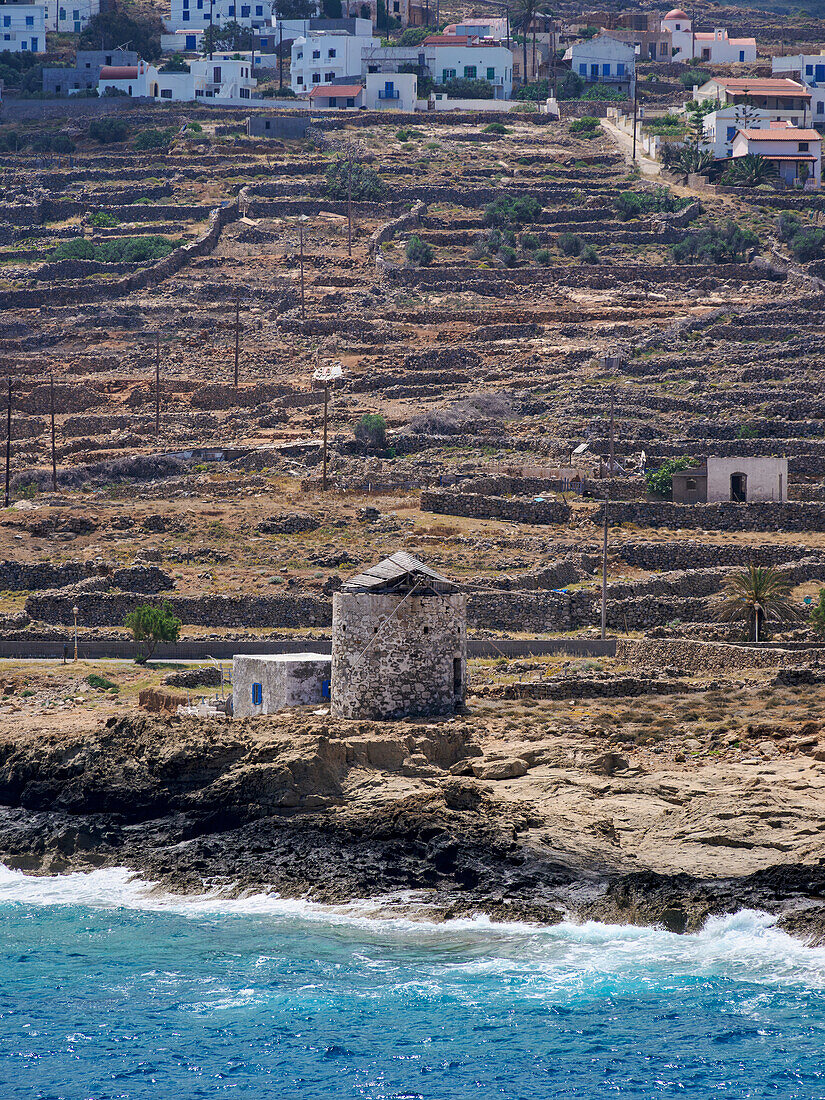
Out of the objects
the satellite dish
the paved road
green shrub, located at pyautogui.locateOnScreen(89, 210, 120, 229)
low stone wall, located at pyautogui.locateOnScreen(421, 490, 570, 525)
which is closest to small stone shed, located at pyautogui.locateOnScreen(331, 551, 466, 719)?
the paved road

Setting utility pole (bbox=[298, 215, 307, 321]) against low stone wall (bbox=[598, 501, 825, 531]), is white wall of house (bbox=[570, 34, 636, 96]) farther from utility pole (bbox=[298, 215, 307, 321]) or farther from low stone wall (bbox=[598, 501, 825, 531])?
low stone wall (bbox=[598, 501, 825, 531])

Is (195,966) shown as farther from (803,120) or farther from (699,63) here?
(699,63)

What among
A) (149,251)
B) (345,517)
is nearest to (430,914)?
(345,517)

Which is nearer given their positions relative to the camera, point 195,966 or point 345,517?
point 195,966

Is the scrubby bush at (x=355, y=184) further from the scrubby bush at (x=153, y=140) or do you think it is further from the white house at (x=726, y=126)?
the white house at (x=726, y=126)

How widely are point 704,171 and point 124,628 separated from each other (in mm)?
59177

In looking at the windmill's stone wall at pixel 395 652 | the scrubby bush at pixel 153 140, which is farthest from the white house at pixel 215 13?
the windmill's stone wall at pixel 395 652

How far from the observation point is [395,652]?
2677 cm

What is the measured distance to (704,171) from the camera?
92.5 meters

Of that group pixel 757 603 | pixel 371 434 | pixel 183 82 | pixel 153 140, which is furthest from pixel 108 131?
pixel 757 603

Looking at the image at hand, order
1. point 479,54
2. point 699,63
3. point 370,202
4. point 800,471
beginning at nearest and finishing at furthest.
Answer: point 800,471
point 370,202
point 479,54
point 699,63

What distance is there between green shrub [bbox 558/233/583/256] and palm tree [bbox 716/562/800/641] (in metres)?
45.9

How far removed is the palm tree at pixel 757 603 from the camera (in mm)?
38500

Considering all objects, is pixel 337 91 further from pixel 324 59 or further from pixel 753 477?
pixel 753 477
